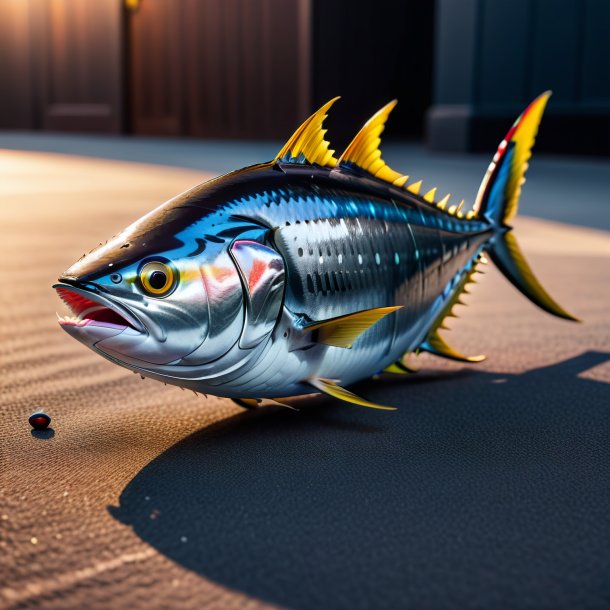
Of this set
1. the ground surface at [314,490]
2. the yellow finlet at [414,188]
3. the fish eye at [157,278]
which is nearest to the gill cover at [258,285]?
the fish eye at [157,278]

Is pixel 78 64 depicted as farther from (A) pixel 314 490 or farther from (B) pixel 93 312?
(A) pixel 314 490

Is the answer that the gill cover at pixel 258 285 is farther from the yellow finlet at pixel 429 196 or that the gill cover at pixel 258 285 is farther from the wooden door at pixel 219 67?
the wooden door at pixel 219 67

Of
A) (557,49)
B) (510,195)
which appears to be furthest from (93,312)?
(557,49)

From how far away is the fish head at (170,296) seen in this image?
1.48 m

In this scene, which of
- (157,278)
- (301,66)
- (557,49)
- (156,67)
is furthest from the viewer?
(156,67)

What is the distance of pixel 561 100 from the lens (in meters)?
10.4

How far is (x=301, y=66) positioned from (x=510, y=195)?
10372mm

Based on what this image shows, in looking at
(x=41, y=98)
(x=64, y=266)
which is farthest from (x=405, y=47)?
(x=64, y=266)

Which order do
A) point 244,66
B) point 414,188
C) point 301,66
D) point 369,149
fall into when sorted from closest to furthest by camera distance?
point 369,149
point 414,188
point 301,66
point 244,66

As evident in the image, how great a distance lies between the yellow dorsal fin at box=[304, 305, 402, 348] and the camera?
166 centimetres

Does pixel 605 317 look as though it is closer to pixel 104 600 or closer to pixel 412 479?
pixel 412 479

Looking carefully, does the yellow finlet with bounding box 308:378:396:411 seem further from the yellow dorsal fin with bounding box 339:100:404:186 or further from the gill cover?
the yellow dorsal fin with bounding box 339:100:404:186

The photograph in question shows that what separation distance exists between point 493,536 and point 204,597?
477mm

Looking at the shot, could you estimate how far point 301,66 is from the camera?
12141mm
